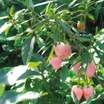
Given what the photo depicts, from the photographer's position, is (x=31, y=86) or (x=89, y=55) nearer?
(x=89, y=55)

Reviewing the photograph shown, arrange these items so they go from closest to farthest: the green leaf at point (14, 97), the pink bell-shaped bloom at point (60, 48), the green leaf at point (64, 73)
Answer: the green leaf at point (14, 97)
the pink bell-shaped bloom at point (60, 48)
the green leaf at point (64, 73)

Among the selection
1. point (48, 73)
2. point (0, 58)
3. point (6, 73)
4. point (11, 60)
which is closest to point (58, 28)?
point (6, 73)

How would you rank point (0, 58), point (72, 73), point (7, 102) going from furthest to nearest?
1. point (0, 58)
2. point (72, 73)
3. point (7, 102)

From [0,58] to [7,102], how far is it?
1620 millimetres

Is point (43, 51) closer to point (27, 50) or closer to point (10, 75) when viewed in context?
point (27, 50)

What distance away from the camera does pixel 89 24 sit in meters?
2.38

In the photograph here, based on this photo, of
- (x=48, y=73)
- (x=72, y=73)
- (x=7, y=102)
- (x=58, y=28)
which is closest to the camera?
(x=7, y=102)

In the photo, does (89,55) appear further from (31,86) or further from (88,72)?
(31,86)

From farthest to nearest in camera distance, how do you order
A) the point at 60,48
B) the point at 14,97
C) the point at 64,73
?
the point at 64,73 < the point at 60,48 < the point at 14,97

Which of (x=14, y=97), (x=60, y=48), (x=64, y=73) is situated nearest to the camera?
(x=14, y=97)

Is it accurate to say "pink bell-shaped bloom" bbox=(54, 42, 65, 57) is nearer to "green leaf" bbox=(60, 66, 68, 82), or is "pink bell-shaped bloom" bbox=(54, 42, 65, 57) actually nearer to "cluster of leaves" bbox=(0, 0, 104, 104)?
"cluster of leaves" bbox=(0, 0, 104, 104)

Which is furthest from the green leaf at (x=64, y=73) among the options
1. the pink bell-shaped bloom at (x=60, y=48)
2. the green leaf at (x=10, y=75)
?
the green leaf at (x=10, y=75)

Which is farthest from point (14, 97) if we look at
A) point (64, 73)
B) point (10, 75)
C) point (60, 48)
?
point (64, 73)

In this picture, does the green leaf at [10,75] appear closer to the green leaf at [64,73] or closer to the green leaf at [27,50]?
the green leaf at [27,50]
